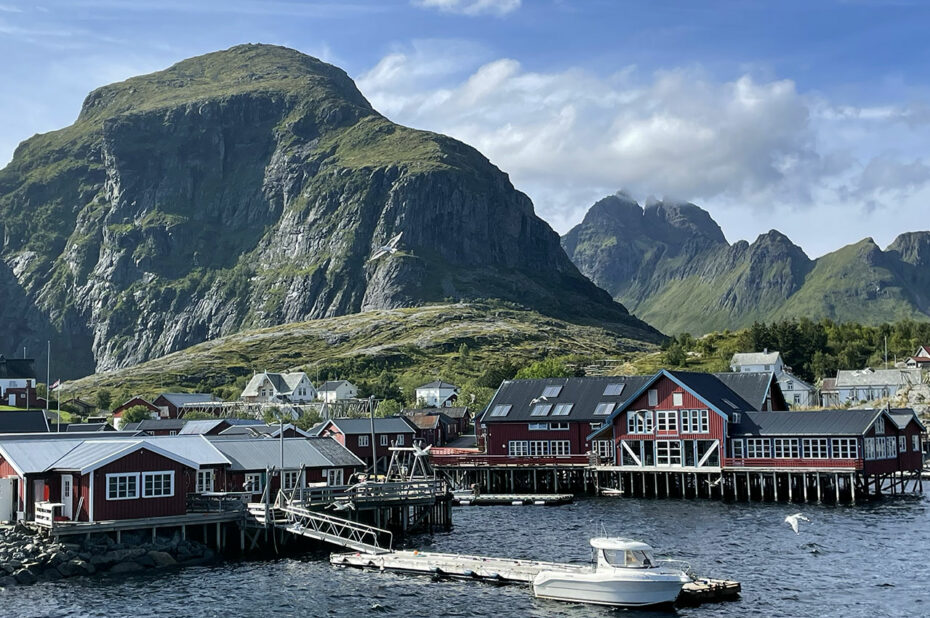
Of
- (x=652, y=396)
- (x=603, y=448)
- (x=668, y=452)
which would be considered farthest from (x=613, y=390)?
(x=668, y=452)

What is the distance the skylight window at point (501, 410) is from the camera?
343ft

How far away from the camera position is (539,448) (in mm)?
102500

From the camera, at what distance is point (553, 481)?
101562mm

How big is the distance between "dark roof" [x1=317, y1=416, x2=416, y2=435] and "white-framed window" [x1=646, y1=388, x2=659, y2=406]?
1145 inches

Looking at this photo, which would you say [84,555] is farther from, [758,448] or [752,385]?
[752,385]

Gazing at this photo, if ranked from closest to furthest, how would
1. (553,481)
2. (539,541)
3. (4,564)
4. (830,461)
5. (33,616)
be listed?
(33,616) < (4,564) < (539,541) < (830,461) < (553,481)

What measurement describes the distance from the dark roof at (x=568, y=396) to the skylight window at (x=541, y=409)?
16.1 inches

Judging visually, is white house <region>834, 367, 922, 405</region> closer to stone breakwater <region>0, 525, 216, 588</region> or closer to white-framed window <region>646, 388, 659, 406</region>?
white-framed window <region>646, 388, 659, 406</region>

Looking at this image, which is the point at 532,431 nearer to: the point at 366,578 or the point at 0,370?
the point at 366,578

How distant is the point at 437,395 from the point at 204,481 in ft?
374

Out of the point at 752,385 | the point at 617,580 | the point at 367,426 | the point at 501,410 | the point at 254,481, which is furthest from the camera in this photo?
the point at 367,426

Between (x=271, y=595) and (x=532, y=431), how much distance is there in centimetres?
5647

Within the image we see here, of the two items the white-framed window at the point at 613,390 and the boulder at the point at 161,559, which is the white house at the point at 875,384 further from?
→ the boulder at the point at 161,559

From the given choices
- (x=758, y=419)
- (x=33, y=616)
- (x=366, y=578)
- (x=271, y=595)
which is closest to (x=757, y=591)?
(x=366, y=578)
